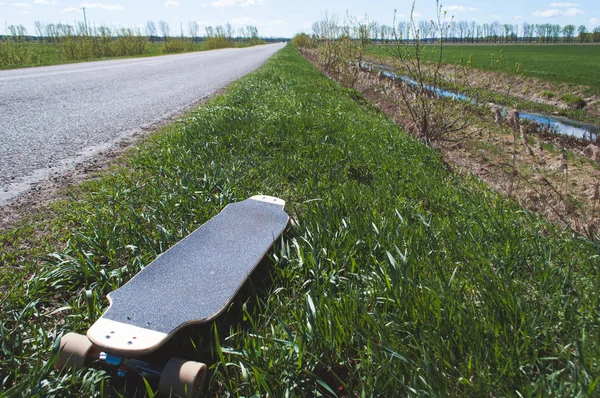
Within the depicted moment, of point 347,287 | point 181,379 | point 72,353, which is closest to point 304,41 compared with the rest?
point 347,287

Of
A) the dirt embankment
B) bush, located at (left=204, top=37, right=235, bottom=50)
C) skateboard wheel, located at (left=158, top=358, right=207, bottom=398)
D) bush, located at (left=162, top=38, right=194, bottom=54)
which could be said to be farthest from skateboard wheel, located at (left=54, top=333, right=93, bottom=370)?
bush, located at (left=204, top=37, right=235, bottom=50)

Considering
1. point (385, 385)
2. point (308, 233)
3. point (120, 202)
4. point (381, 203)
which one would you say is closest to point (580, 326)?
point (385, 385)

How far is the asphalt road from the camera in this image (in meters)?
3.62

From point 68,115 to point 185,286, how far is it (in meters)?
4.85

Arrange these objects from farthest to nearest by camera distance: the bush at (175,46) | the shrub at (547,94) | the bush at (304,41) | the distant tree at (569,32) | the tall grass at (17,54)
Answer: the distant tree at (569,32) < the bush at (175,46) < the bush at (304,41) < the shrub at (547,94) < the tall grass at (17,54)

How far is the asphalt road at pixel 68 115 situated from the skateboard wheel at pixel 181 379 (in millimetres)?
2145

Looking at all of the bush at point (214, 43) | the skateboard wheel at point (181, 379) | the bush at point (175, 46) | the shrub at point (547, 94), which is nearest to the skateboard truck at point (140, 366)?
the skateboard wheel at point (181, 379)

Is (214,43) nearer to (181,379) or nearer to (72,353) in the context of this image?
(72,353)

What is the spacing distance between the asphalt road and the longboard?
5.15 feet

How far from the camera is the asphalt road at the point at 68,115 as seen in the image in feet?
11.9

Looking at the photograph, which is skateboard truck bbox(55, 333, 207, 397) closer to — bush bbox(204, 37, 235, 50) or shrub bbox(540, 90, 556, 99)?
shrub bbox(540, 90, 556, 99)

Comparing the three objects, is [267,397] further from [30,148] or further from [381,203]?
[30,148]

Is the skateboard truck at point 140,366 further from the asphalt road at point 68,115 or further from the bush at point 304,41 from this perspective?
the bush at point 304,41

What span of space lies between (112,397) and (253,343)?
0.48 m
